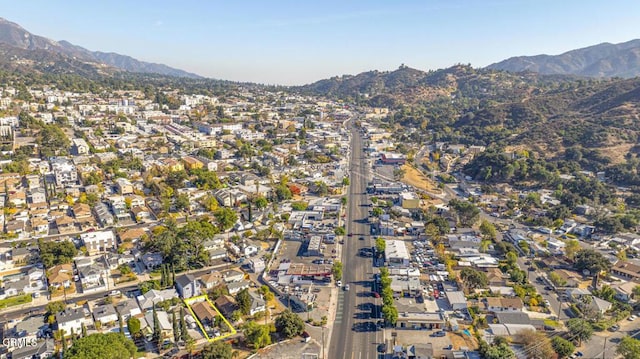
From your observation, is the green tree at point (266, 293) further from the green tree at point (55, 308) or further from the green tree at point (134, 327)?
the green tree at point (55, 308)

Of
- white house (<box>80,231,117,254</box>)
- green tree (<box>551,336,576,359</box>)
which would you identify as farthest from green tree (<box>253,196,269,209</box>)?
green tree (<box>551,336,576,359</box>)

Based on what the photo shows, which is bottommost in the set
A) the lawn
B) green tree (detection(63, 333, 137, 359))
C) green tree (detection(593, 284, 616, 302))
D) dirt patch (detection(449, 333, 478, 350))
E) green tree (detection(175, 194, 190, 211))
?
the lawn

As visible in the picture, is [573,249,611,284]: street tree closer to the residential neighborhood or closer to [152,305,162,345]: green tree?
the residential neighborhood

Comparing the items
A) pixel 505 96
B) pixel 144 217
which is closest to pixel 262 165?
pixel 144 217

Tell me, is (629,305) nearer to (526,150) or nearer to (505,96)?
(526,150)

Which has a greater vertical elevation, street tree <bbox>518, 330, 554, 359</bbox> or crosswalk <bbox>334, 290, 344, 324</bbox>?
street tree <bbox>518, 330, 554, 359</bbox>

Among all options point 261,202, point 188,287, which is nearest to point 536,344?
point 188,287

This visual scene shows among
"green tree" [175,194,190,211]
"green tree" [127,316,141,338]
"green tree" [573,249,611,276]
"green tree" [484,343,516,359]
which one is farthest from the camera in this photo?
"green tree" [175,194,190,211]
